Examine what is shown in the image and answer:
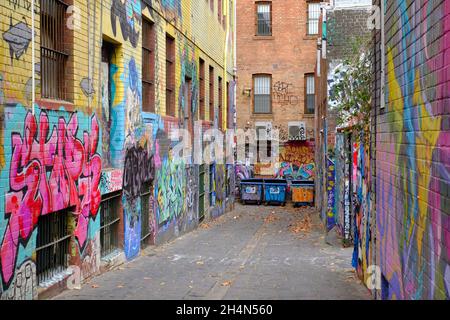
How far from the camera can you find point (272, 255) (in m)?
13.3

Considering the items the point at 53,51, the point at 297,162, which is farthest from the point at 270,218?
Result: the point at 53,51

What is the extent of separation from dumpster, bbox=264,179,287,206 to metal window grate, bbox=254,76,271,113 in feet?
16.3

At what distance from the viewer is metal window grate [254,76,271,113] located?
103 feet

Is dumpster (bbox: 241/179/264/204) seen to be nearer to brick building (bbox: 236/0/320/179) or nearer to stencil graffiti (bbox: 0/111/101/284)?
brick building (bbox: 236/0/320/179)

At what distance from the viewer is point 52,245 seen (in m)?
8.06

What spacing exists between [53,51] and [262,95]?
78.5 feet

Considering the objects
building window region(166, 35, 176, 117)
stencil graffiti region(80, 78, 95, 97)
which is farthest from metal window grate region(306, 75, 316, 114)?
stencil graffiti region(80, 78, 95, 97)

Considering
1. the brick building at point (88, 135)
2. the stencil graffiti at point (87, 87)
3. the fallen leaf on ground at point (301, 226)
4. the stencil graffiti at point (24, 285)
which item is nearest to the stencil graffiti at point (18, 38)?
the brick building at point (88, 135)

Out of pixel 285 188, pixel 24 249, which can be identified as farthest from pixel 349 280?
pixel 285 188

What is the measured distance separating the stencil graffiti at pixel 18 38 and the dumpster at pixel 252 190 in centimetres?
2173

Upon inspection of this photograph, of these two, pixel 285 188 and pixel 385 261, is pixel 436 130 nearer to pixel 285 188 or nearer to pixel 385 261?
pixel 385 261

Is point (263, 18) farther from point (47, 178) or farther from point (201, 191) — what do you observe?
point (47, 178)

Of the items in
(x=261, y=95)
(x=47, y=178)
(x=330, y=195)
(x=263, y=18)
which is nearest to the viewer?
(x=47, y=178)

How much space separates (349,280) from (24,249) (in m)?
5.49
